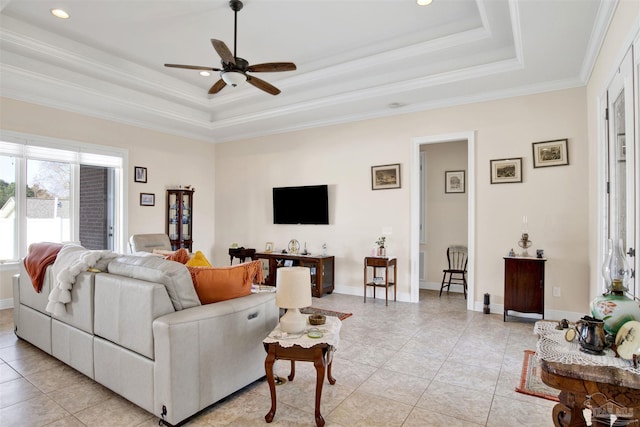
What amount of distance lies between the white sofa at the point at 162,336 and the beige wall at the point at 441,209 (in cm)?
450

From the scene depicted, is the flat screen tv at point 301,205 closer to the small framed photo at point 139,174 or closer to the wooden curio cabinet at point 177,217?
the wooden curio cabinet at point 177,217

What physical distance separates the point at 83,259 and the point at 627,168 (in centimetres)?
418

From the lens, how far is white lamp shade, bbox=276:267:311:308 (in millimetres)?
2271

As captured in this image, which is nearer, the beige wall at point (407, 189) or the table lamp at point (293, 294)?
the table lamp at point (293, 294)

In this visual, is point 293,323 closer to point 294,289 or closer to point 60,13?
point 294,289

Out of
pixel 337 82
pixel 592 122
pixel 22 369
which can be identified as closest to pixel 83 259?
pixel 22 369

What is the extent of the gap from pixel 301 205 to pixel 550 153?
3.87 metres

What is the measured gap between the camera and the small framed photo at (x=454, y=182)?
20.7 ft

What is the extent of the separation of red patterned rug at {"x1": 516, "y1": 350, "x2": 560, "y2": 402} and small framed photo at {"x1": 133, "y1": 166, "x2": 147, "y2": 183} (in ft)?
20.8

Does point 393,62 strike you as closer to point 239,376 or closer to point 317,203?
point 317,203

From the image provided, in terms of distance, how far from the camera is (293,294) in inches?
89.4

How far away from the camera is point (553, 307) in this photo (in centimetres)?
441

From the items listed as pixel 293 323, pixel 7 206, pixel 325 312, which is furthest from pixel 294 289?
pixel 7 206

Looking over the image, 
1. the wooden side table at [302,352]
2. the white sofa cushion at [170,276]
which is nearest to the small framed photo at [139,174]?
the white sofa cushion at [170,276]
